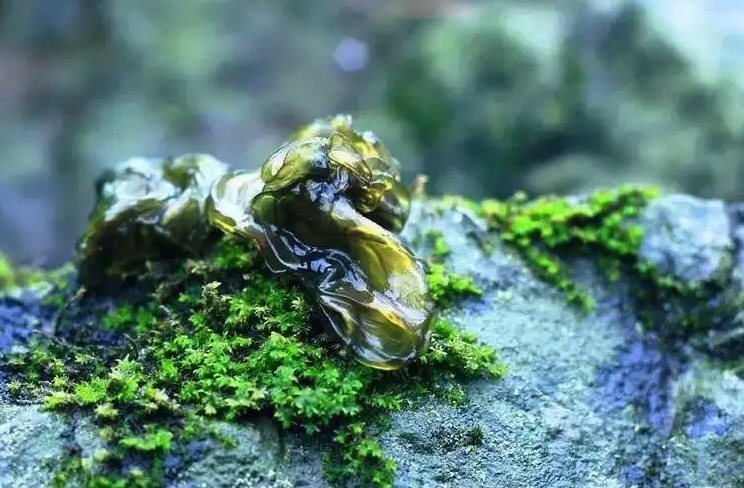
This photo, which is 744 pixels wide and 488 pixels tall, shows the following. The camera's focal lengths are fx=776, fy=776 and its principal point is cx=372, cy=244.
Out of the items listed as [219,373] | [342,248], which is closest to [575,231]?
[342,248]

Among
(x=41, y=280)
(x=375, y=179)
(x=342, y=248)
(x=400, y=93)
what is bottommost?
(x=41, y=280)

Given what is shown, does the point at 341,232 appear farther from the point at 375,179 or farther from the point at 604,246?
the point at 604,246

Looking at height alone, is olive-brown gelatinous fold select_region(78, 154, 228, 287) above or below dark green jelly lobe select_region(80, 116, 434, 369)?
below

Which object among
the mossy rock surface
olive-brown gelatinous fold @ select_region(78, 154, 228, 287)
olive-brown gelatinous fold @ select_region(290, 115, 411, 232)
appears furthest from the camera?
olive-brown gelatinous fold @ select_region(78, 154, 228, 287)

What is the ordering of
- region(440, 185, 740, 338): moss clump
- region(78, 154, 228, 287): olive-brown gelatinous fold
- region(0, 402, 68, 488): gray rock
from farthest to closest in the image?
region(440, 185, 740, 338): moss clump
region(78, 154, 228, 287): olive-brown gelatinous fold
region(0, 402, 68, 488): gray rock

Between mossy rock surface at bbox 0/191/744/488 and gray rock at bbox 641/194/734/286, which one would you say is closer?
mossy rock surface at bbox 0/191/744/488

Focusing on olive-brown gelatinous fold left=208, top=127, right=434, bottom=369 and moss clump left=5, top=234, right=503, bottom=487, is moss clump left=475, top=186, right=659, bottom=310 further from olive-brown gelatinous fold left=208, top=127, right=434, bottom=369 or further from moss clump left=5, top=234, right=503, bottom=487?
olive-brown gelatinous fold left=208, top=127, right=434, bottom=369

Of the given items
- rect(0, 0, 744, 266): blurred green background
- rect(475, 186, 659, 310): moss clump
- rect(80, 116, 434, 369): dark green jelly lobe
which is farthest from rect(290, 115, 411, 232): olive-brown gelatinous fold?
rect(0, 0, 744, 266): blurred green background
